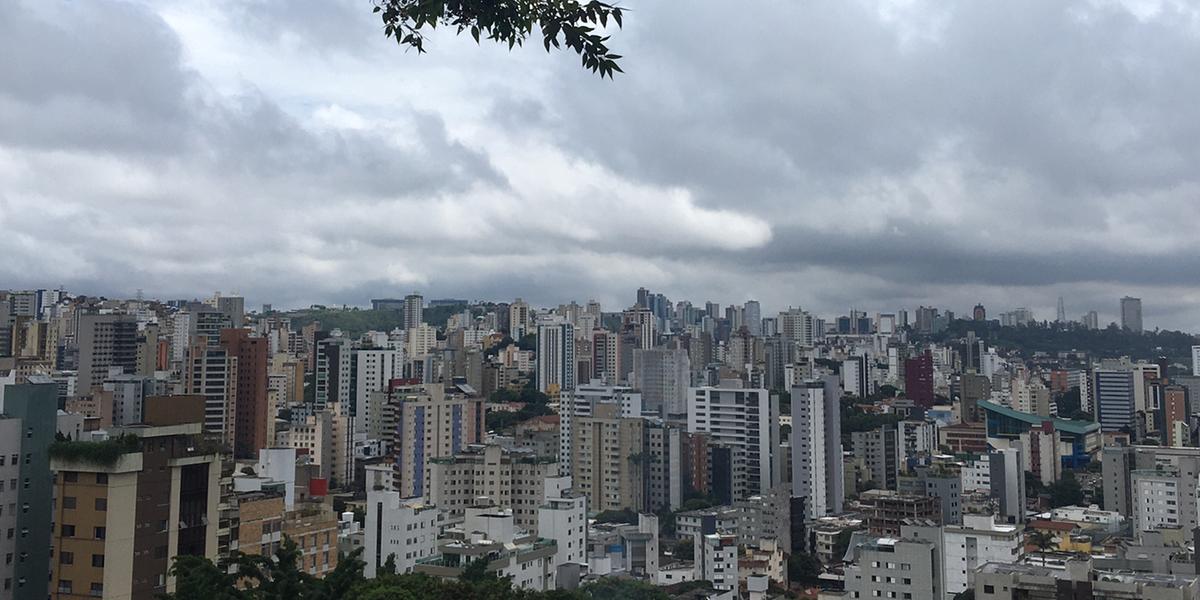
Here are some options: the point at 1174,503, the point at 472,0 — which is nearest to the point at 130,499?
the point at 472,0

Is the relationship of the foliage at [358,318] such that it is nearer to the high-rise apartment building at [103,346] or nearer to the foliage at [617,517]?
the high-rise apartment building at [103,346]

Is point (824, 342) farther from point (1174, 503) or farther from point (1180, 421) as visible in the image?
point (1174, 503)

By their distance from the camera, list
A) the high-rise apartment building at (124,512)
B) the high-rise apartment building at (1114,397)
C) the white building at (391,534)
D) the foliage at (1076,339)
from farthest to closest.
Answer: the foliage at (1076,339)
the high-rise apartment building at (1114,397)
the white building at (391,534)
the high-rise apartment building at (124,512)

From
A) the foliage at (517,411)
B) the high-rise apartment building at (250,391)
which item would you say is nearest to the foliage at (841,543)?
the foliage at (517,411)

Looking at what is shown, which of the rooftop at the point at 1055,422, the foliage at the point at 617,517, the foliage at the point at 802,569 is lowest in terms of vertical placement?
the foliage at the point at 802,569

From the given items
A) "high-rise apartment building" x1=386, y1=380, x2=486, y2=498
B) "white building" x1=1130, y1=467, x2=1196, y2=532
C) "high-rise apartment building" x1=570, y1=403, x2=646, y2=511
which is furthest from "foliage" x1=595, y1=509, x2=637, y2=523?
"white building" x1=1130, y1=467, x2=1196, y2=532

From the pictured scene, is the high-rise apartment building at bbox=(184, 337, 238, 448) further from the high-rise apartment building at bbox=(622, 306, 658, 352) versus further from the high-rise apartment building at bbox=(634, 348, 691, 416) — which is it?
the high-rise apartment building at bbox=(622, 306, 658, 352)

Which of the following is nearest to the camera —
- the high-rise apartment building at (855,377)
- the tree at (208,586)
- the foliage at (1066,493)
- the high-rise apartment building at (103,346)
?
the tree at (208,586)
